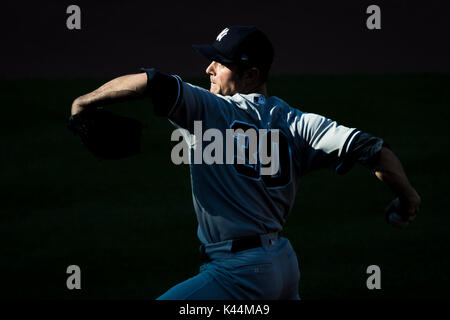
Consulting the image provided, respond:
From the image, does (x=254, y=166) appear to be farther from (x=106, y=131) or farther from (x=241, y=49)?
(x=106, y=131)

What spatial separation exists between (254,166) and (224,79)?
0.50 m

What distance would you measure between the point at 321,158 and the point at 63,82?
1057 cm

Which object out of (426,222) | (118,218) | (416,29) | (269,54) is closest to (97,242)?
(118,218)

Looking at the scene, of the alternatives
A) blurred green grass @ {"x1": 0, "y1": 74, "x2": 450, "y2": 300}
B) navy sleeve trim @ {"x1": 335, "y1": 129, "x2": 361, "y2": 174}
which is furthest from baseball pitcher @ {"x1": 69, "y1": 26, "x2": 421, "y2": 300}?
blurred green grass @ {"x1": 0, "y1": 74, "x2": 450, "y2": 300}

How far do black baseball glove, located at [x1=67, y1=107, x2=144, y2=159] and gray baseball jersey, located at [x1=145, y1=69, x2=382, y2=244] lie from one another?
297 mm

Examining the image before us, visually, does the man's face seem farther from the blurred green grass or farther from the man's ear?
the blurred green grass

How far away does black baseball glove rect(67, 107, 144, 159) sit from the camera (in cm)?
297

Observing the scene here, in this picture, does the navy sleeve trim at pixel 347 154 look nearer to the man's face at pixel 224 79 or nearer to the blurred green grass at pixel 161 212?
the man's face at pixel 224 79

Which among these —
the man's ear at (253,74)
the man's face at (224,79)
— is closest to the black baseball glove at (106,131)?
the man's face at (224,79)

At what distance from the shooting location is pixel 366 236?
23.9 ft

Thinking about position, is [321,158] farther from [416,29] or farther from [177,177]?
[416,29]

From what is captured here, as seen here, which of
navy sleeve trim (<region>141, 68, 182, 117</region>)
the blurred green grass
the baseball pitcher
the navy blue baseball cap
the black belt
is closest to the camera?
navy sleeve trim (<region>141, 68, 182, 117</region>)

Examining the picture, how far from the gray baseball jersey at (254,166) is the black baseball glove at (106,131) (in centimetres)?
30

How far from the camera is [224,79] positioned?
132 inches
